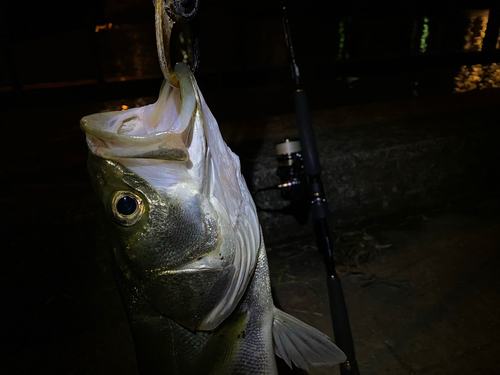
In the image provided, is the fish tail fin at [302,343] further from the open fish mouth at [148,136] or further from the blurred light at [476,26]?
the blurred light at [476,26]

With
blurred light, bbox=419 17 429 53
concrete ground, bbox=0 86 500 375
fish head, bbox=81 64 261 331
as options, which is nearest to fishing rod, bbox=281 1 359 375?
concrete ground, bbox=0 86 500 375

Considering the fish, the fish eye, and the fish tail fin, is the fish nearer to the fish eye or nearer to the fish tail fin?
the fish eye

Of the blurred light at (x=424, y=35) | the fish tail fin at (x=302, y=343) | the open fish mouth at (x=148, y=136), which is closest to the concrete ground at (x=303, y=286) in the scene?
the fish tail fin at (x=302, y=343)

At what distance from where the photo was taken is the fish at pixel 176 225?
0.88 m

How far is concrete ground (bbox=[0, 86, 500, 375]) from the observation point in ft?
6.52

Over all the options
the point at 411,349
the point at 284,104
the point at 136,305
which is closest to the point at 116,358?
the point at 136,305

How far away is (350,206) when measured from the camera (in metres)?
3.17

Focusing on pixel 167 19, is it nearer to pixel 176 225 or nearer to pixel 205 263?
pixel 176 225

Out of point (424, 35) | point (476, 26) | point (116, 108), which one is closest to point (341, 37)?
point (424, 35)

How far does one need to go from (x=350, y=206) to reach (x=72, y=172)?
9.87 feet

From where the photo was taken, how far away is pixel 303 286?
8.45 feet

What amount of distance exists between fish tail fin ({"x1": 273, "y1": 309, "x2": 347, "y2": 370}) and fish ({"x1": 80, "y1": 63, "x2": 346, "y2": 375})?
9.1 inches

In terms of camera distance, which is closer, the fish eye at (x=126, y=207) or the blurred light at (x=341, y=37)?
the fish eye at (x=126, y=207)

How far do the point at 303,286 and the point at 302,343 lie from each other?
1.40 m
